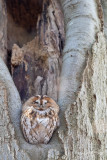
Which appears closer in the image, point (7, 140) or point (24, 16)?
point (7, 140)

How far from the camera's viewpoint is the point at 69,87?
4.85 ft

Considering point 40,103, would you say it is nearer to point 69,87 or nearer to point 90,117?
point 69,87

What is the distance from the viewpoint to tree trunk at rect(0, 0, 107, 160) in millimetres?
1302

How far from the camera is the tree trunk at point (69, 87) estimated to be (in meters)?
1.30

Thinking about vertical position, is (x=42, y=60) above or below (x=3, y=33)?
below

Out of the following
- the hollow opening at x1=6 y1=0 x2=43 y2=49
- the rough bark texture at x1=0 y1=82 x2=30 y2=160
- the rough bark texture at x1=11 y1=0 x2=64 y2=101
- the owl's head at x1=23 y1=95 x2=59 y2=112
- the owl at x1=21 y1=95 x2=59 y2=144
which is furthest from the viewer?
the hollow opening at x1=6 y1=0 x2=43 y2=49

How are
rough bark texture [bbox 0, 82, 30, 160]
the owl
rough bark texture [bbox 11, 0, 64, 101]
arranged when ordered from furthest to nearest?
rough bark texture [bbox 11, 0, 64, 101] → the owl → rough bark texture [bbox 0, 82, 30, 160]

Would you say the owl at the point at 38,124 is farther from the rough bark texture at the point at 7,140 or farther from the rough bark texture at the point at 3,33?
the rough bark texture at the point at 3,33

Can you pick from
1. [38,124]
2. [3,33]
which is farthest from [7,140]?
[3,33]

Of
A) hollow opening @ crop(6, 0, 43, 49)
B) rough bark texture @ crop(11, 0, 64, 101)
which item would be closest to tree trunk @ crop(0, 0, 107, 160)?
rough bark texture @ crop(11, 0, 64, 101)

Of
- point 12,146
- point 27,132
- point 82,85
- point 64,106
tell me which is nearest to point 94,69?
point 82,85

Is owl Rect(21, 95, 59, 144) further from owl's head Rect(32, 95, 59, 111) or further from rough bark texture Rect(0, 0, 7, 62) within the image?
rough bark texture Rect(0, 0, 7, 62)

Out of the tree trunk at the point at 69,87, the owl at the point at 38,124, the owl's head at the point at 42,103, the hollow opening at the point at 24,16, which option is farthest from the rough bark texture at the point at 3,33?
the owl at the point at 38,124

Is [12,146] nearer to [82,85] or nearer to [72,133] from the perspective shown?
[72,133]
